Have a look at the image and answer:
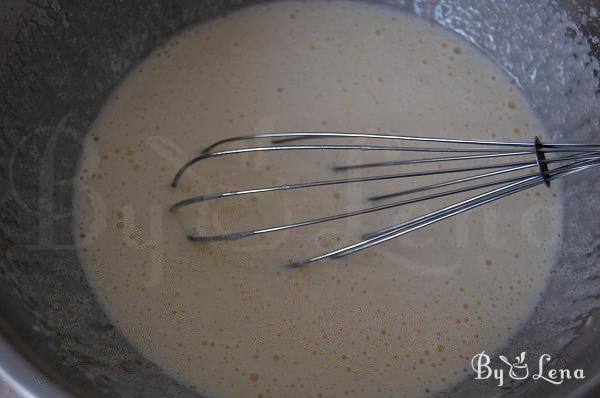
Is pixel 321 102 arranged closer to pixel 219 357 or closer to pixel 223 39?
pixel 223 39

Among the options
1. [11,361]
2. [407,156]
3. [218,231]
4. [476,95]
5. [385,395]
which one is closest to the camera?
[11,361]

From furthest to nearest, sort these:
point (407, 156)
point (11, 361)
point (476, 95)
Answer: point (476, 95), point (407, 156), point (11, 361)

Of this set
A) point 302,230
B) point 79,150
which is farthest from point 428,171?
point 79,150

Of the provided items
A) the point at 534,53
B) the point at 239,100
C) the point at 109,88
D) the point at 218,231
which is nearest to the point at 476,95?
the point at 534,53

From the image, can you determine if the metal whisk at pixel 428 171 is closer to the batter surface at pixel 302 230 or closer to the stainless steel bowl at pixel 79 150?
the batter surface at pixel 302 230

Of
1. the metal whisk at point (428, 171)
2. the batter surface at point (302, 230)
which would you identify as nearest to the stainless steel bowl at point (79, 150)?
the batter surface at point (302, 230)
